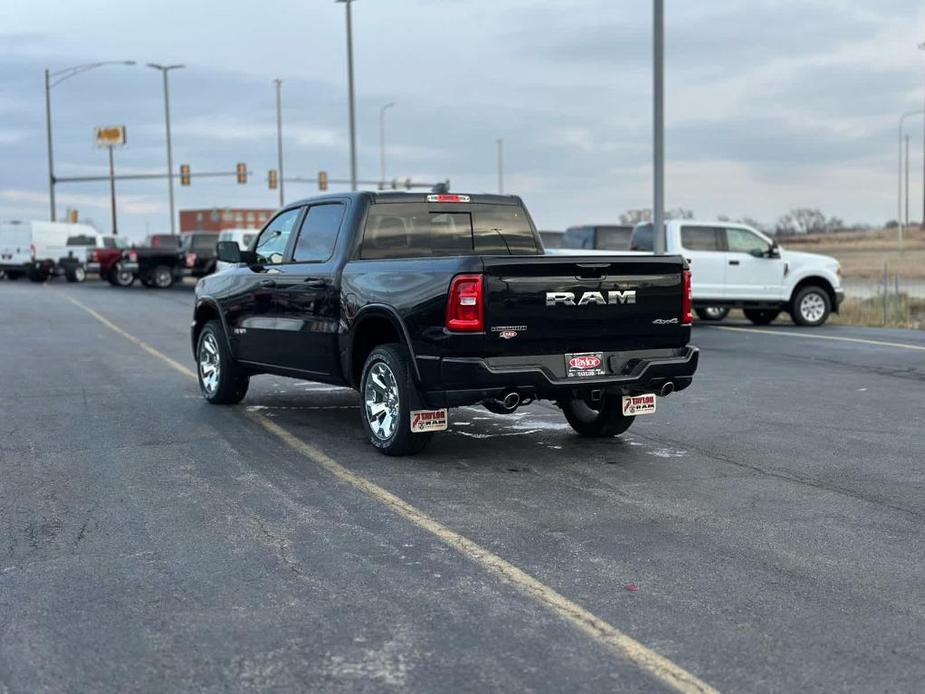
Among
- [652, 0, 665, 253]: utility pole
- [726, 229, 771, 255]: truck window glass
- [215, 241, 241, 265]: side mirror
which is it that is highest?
[652, 0, 665, 253]: utility pole

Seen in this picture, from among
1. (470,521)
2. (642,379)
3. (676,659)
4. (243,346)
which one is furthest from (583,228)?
(676,659)

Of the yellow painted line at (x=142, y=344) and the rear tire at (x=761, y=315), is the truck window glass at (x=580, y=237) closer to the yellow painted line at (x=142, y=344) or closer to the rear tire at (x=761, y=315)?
the rear tire at (x=761, y=315)

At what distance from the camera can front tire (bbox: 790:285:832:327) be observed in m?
23.0

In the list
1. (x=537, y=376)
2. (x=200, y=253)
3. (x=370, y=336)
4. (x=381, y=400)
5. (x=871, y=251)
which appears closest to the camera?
(x=537, y=376)

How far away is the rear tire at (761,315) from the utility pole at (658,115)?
3.05m

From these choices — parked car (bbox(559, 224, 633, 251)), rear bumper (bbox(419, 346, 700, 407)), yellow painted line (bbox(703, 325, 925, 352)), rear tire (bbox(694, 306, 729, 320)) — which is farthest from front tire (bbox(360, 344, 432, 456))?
parked car (bbox(559, 224, 633, 251))

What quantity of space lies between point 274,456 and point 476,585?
355 centimetres

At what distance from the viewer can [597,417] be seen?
950 centimetres

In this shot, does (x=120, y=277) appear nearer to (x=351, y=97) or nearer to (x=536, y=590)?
(x=351, y=97)

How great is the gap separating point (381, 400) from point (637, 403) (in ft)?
6.11

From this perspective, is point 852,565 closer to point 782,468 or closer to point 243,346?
point 782,468

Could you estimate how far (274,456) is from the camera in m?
8.60

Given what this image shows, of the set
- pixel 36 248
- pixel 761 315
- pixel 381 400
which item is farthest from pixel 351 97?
pixel 381 400

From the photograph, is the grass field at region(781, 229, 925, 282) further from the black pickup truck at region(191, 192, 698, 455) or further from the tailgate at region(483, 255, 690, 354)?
the tailgate at region(483, 255, 690, 354)
